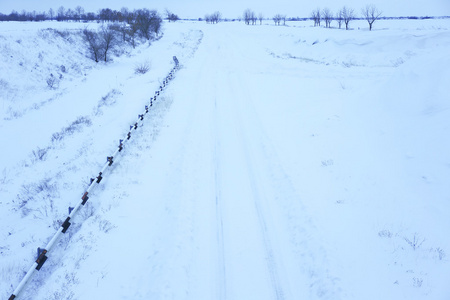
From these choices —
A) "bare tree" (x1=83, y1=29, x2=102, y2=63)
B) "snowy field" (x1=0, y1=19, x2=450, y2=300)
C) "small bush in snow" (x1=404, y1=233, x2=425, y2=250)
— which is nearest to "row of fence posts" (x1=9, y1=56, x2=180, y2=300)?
"snowy field" (x1=0, y1=19, x2=450, y2=300)

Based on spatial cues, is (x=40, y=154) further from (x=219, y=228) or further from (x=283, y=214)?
(x=283, y=214)

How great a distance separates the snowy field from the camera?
5.57 metres

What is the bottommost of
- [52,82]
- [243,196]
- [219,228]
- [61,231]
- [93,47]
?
[219,228]

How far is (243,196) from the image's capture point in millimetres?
8086

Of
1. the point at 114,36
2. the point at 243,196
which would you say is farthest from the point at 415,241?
the point at 114,36

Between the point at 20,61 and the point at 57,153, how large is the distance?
18.5m

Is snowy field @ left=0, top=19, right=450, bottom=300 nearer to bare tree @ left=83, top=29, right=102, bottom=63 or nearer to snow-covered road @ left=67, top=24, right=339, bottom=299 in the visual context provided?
snow-covered road @ left=67, top=24, right=339, bottom=299

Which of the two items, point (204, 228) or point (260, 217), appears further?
point (260, 217)

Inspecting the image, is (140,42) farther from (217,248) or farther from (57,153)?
(217,248)

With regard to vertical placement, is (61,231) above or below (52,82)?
below

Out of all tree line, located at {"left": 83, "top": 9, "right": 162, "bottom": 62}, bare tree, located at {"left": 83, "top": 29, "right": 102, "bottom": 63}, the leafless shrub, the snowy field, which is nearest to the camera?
the snowy field

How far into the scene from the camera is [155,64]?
32.0m

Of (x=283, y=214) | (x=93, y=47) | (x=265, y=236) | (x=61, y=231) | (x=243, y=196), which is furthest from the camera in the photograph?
(x=93, y=47)

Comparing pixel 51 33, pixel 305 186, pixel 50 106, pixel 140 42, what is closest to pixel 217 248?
pixel 305 186
